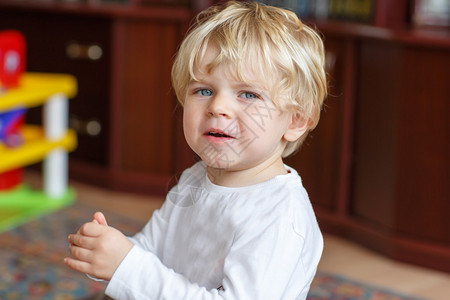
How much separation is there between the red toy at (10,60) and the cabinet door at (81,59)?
358 mm

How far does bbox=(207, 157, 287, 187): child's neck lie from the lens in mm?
1030

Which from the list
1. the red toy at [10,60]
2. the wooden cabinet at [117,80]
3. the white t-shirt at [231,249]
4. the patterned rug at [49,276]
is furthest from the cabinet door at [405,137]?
the white t-shirt at [231,249]

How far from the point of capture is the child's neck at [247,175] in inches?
40.6

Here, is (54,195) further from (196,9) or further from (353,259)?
(353,259)

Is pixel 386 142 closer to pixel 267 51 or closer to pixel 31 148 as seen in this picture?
pixel 31 148

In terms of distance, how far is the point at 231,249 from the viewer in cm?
96

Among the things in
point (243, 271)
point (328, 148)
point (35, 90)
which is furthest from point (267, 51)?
point (35, 90)

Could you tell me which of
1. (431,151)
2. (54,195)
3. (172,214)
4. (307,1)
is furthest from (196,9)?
(172,214)

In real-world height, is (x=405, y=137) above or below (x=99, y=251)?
below

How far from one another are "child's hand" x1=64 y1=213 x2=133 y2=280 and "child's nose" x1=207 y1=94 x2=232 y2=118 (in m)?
0.20

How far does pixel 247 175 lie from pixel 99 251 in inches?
9.0

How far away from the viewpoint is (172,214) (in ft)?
3.57

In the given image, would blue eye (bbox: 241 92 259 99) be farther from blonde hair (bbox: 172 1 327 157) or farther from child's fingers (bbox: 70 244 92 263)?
child's fingers (bbox: 70 244 92 263)

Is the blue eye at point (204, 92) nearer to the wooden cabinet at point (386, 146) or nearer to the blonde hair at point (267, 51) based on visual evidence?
the blonde hair at point (267, 51)
